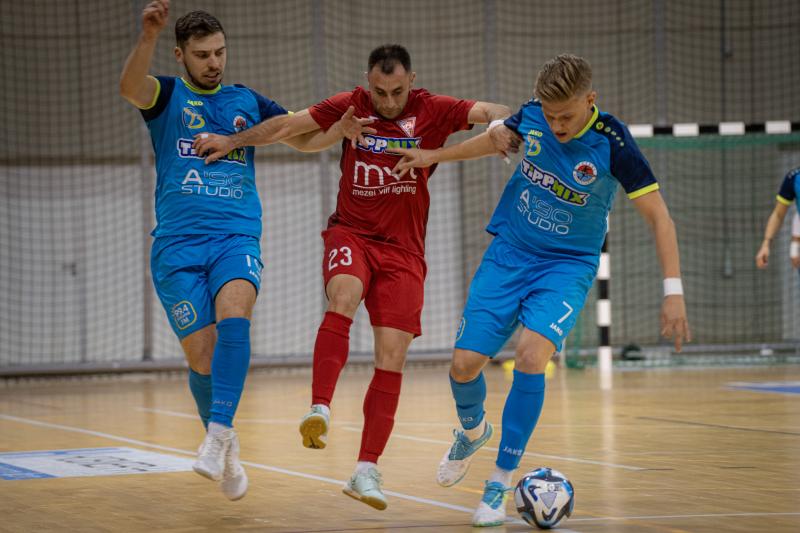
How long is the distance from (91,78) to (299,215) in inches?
127

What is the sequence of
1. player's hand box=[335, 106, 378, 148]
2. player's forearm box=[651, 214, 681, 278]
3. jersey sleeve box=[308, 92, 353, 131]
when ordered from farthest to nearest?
jersey sleeve box=[308, 92, 353, 131] < player's hand box=[335, 106, 378, 148] < player's forearm box=[651, 214, 681, 278]

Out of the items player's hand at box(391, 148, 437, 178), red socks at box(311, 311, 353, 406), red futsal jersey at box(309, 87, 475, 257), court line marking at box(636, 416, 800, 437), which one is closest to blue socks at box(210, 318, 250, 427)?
red socks at box(311, 311, 353, 406)

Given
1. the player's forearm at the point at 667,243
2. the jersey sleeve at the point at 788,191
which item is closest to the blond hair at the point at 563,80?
the player's forearm at the point at 667,243

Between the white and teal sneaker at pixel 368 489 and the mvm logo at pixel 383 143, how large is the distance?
1.47 metres

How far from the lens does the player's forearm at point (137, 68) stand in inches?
191

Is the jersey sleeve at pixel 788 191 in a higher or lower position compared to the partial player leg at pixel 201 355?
higher

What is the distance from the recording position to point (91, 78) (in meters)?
14.6

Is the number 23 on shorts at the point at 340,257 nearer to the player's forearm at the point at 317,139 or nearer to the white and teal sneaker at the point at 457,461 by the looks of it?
the player's forearm at the point at 317,139

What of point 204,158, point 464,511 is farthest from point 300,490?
point 204,158

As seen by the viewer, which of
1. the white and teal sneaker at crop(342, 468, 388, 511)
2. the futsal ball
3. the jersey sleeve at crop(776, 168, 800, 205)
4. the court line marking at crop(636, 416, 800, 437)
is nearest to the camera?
the futsal ball

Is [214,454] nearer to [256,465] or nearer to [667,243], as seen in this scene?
[256,465]

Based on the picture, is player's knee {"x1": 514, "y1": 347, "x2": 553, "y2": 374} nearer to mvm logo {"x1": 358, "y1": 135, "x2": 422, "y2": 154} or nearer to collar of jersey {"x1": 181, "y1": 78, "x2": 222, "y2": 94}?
mvm logo {"x1": 358, "y1": 135, "x2": 422, "y2": 154}

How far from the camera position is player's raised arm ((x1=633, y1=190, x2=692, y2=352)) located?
14.3ft

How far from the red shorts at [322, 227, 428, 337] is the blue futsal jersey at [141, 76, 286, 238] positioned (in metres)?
0.42
